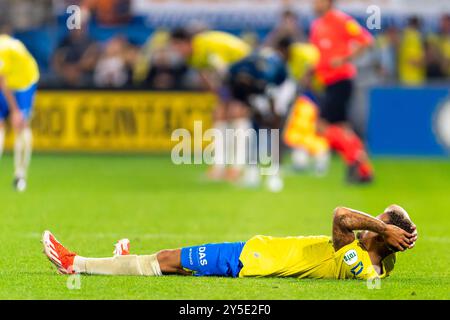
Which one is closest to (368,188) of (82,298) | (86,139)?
(86,139)

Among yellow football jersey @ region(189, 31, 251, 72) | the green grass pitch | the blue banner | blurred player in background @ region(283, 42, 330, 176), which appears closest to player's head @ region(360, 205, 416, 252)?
the green grass pitch

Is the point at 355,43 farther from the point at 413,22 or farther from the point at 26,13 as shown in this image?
the point at 26,13

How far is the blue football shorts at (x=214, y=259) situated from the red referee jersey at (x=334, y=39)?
32.2 ft

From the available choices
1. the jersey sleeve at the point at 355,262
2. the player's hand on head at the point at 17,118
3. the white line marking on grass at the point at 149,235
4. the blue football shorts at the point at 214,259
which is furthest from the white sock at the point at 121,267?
the player's hand on head at the point at 17,118

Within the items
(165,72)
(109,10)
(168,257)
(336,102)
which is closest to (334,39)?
(336,102)

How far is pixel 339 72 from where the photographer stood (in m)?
18.6

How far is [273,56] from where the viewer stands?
17.7m

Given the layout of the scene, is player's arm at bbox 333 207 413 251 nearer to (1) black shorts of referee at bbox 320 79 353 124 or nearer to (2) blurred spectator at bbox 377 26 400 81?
(1) black shorts of referee at bbox 320 79 353 124

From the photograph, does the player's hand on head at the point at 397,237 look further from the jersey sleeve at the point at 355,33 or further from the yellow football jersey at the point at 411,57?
the yellow football jersey at the point at 411,57

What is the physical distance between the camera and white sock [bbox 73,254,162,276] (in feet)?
29.2

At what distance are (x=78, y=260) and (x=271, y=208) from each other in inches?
241

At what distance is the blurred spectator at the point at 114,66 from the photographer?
2430 centimetres
